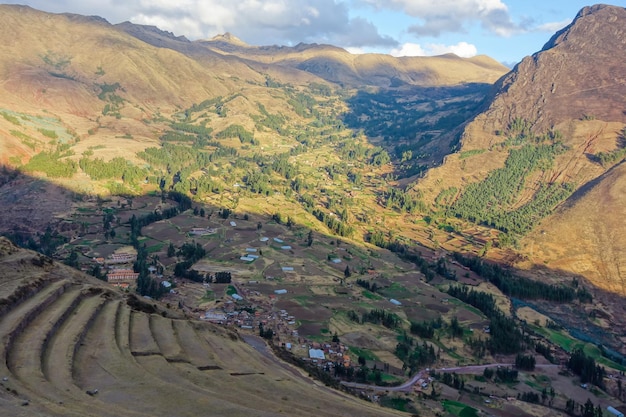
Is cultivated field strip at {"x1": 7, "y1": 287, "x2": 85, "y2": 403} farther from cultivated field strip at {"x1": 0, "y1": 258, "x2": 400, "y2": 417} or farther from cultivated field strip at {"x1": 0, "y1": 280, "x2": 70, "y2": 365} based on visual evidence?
cultivated field strip at {"x1": 0, "y1": 280, "x2": 70, "y2": 365}

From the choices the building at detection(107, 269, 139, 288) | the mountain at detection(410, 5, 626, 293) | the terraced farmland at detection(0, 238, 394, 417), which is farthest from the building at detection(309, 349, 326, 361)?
the mountain at detection(410, 5, 626, 293)

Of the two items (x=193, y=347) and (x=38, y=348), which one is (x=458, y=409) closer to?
(x=193, y=347)

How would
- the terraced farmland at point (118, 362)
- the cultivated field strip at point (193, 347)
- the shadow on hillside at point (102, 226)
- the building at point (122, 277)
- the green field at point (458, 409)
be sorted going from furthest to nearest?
1. the shadow on hillside at point (102, 226)
2. the building at point (122, 277)
3. the green field at point (458, 409)
4. the cultivated field strip at point (193, 347)
5. the terraced farmland at point (118, 362)

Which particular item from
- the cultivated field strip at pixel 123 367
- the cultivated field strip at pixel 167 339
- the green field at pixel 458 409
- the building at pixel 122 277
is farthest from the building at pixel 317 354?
the building at pixel 122 277

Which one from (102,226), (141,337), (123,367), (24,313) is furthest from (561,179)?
(24,313)

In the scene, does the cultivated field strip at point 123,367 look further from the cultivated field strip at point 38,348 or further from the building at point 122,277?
the building at point 122,277

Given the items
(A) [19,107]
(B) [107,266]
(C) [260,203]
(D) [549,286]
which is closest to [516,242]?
(D) [549,286]
